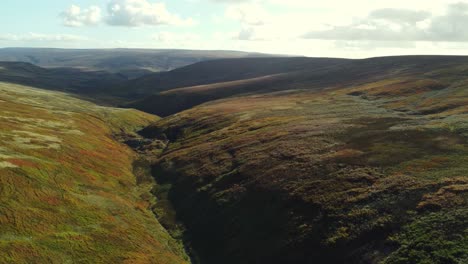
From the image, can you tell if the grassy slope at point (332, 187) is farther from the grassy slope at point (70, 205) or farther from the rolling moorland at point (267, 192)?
the grassy slope at point (70, 205)

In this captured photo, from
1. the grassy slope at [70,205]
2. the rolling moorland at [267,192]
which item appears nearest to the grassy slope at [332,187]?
the rolling moorland at [267,192]

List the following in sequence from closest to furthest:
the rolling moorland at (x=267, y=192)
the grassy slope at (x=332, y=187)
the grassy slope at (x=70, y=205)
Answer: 1. the grassy slope at (x=332, y=187)
2. the rolling moorland at (x=267, y=192)
3. the grassy slope at (x=70, y=205)

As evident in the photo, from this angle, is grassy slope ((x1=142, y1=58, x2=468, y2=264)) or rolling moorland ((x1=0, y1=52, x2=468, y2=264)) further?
rolling moorland ((x1=0, y1=52, x2=468, y2=264))

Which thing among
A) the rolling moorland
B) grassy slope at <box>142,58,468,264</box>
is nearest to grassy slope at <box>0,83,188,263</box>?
the rolling moorland

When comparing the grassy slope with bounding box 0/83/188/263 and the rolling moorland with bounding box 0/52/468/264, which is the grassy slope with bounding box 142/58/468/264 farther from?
the grassy slope with bounding box 0/83/188/263

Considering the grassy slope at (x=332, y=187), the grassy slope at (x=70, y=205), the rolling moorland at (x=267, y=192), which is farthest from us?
the grassy slope at (x=70, y=205)
